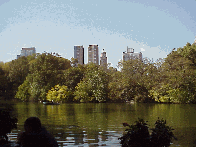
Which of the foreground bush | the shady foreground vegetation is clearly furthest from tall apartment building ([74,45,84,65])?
the foreground bush

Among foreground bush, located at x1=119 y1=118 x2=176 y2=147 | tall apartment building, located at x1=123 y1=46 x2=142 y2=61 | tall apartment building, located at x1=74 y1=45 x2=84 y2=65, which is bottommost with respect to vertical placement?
foreground bush, located at x1=119 y1=118 x2=176 y2=147

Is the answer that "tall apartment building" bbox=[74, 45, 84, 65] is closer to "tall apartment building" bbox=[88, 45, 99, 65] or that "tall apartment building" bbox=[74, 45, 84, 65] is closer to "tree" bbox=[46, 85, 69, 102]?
"tall apartment building" bbox=[88, 45, 99, 65]

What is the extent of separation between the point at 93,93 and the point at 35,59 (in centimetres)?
976

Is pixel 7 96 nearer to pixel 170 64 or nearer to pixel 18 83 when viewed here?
pixel 18 83

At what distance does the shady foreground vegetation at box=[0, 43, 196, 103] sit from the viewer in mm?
34250

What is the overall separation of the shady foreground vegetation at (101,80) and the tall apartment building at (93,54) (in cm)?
621

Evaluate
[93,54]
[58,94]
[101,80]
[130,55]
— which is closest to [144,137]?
[101,80]

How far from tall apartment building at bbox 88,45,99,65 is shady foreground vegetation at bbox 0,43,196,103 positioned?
621 centimetres

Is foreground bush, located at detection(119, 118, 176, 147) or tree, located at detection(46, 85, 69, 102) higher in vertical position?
tree, located at detection(46, 85, 69, 102)

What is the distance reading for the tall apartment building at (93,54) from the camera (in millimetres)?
50366

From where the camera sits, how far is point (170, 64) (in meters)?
34.8

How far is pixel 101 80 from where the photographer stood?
→ 39.0 metres

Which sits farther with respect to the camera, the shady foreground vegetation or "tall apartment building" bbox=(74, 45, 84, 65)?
"tall apartment building" bbox=(74, 45, 84, 65)

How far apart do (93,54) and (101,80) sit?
13.0m
